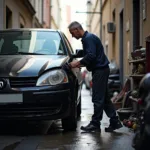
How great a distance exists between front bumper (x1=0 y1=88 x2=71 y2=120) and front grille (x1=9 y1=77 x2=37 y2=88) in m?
0.10

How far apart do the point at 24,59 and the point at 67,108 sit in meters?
1.06

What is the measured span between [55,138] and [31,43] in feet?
6.44

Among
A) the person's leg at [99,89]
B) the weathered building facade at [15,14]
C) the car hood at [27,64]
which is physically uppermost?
the weathered building facade at [15,14]

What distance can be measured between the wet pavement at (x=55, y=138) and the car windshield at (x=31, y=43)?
124 cm

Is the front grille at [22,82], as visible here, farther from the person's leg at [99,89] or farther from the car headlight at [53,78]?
the person's leg at [99,89]

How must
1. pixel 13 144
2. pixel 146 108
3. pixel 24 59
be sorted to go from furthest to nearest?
pixel 24 59 → pixel 13 144 → pixel 146 108

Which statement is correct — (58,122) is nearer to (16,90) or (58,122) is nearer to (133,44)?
(16,90)

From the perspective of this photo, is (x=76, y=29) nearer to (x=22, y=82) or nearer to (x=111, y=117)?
(x=22, y=82)

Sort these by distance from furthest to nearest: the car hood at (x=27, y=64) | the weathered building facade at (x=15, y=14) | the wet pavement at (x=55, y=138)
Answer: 1. the weathered building facade at (x=15, y=14)
2. the car hood at (x=27, y=64)
3. the wet pavement at (x=55, y=138)

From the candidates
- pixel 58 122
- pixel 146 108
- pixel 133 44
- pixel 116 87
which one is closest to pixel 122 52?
pixel 116 87

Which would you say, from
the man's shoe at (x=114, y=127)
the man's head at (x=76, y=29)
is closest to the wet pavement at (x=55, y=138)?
the man's shoe at (x=114, y=127)

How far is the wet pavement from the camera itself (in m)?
5.56

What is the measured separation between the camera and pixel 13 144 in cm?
573

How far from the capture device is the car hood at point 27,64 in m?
6.20
